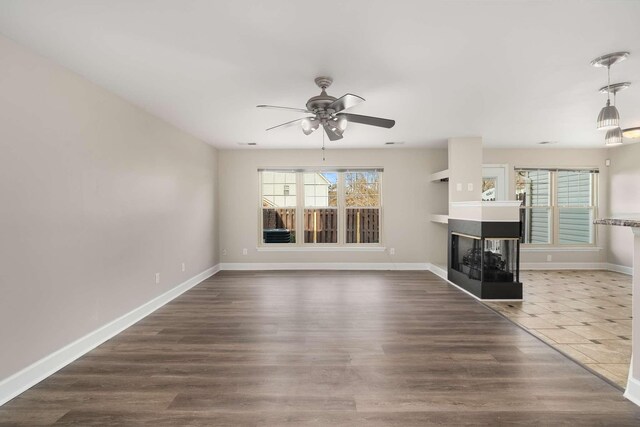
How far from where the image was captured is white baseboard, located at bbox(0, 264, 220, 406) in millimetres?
2118

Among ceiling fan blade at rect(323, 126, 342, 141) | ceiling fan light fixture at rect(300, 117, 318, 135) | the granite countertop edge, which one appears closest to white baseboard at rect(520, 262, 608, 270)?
the granite countertop edge

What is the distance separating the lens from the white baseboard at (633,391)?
6.59ft

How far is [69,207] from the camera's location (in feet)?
8.57

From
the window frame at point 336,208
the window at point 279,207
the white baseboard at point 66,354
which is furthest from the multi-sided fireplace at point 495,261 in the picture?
the white baseboard at point 66,354

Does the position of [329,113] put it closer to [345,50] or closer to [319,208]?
[345,50]

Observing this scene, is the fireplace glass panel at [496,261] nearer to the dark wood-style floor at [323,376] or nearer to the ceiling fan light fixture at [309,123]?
the dark wood-style floor at [323,376]

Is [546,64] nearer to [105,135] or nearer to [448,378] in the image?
[448,378]

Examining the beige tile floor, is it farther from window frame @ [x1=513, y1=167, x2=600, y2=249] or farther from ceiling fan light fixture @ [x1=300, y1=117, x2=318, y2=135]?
ceiling fan light fixture @ [x1=300, y1=117, x2=318, y2=135]

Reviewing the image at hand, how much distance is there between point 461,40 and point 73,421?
136 inches

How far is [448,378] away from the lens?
91.1 inches

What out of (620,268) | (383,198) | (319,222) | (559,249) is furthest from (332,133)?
(620,268)

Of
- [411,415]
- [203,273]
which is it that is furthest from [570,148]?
[203,273]

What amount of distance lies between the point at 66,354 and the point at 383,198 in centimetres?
523

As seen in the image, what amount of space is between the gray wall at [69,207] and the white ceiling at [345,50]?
29cm
